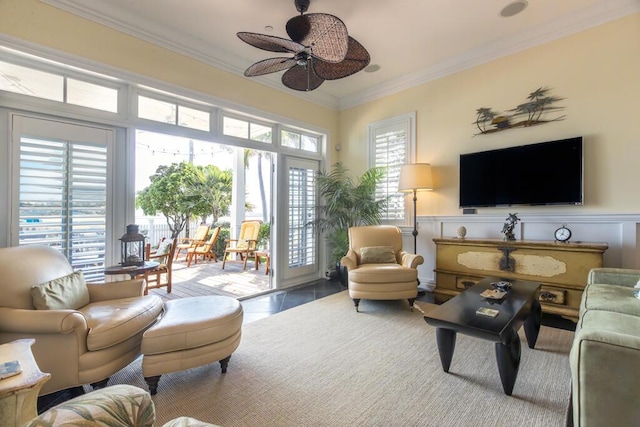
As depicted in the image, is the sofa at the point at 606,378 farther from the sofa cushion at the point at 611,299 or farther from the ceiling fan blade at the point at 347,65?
the ceiling fan blade at the point at 347,65

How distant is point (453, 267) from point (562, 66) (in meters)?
2.61

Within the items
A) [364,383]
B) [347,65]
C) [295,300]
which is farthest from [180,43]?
[364,383]

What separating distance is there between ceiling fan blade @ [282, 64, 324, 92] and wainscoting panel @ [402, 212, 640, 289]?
256cm

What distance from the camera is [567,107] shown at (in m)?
3.28

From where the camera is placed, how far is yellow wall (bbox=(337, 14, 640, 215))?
117 inches

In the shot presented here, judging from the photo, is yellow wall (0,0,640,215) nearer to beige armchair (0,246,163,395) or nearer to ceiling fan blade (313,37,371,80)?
ceiling fan blade (313,37,371,80)

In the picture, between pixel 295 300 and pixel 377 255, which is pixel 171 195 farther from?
pixel 377 255

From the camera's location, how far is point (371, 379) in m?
2.07

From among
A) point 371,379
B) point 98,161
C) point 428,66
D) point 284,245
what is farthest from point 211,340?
point 428,66

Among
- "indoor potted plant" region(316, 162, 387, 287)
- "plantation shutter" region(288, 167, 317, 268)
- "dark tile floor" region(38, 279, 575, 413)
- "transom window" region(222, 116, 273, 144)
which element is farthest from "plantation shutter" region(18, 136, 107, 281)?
"indoor potted plant" region(316, 162, 387, 287)

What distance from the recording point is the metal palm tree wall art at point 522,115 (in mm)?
3404

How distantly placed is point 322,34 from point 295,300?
318 centimetres

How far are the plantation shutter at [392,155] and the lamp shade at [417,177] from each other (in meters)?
0.54

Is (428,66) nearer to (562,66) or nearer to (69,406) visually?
(562,66)
